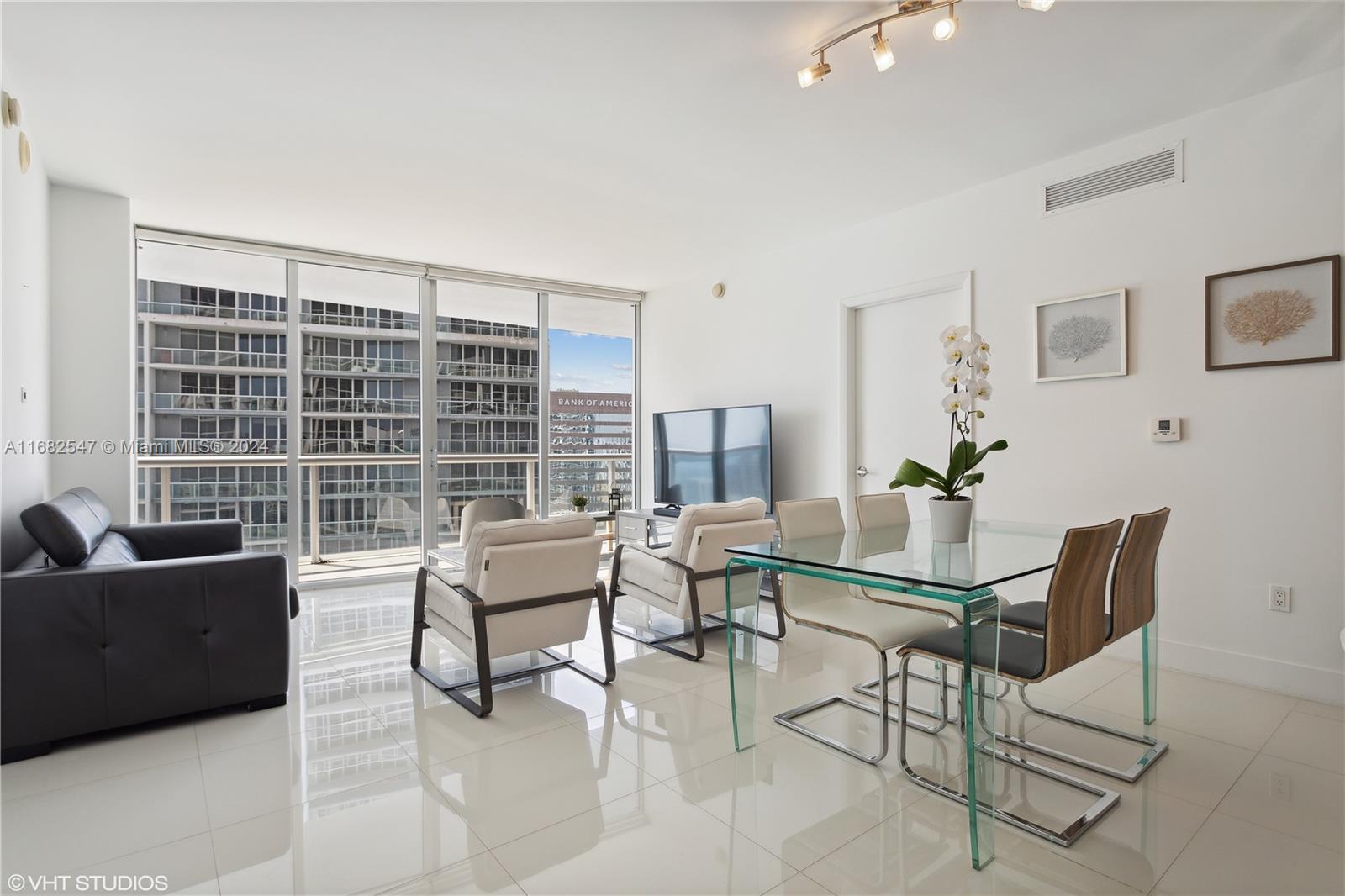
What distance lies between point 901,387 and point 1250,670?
7.63 ft

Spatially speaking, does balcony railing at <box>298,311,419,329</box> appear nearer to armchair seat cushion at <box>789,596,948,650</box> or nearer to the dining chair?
armchair seat cushion at <box>789,596,948,650</box>

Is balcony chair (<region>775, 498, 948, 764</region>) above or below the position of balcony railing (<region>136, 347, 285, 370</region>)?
below

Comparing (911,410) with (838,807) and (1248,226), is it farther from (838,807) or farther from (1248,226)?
(838,807)

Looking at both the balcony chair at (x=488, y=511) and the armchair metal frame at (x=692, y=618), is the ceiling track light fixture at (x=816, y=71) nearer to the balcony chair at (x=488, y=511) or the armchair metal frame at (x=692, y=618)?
the armchair metal frame at (x=692, y=618)

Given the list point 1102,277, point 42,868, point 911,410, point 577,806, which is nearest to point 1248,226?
point 1102,277

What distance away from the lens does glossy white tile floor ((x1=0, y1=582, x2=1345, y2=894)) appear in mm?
1812

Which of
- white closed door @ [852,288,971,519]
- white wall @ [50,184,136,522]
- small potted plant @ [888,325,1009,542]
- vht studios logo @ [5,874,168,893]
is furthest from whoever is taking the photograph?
white closed door @ [852,288,971,519]

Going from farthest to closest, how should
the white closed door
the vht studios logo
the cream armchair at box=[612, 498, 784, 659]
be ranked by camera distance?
the white closed door → the cream armchair at box=[612, 498, 784, 659] → the vht studios logo

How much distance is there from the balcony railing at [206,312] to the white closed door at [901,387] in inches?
176

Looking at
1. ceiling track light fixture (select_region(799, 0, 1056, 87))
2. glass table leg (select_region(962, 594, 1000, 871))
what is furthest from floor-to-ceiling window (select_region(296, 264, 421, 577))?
glass table leg (select_region(962, 594, 1000, 871))

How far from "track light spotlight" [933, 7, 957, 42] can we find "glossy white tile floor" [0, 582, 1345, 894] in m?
2.59

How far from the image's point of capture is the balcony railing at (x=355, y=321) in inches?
213

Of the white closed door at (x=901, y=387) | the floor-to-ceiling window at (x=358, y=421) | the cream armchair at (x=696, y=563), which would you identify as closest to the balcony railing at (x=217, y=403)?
the floor-to-ceiling window at (x=358, y=421)

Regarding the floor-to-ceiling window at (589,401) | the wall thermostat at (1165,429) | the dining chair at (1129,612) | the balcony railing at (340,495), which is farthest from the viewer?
the floor-to-ceiling window at (589,401)
